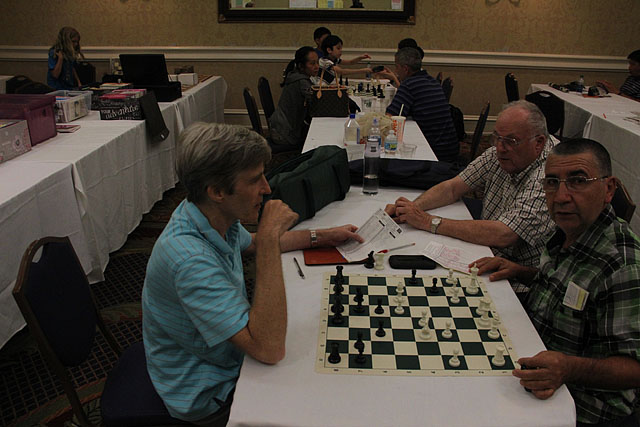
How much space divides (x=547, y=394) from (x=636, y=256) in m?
0.45

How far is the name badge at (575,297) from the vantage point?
56.6 inches

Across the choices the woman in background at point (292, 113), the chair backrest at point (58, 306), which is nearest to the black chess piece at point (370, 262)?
the chair backrest at point (58, 306)

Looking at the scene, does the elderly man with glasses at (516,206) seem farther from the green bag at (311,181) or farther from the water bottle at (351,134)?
the water bottle at (351,134)

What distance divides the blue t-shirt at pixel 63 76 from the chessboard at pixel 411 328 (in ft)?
17.1

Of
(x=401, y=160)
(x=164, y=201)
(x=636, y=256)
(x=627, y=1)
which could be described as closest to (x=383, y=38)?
(x=627, y=1)

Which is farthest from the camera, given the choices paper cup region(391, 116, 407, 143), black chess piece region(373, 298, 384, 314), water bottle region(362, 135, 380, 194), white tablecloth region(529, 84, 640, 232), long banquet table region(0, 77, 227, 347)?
white tablecloth region(529, 84, 640, 232)

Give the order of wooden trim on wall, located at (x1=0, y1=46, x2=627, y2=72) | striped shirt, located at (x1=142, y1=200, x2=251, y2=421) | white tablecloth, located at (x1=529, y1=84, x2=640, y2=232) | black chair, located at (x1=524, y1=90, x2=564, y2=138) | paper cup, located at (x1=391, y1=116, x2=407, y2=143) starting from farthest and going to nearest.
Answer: wooden trim on wall, located at (x1=0, y1=46, x2=627, y2=72) → black chair, located at (x1=524, y1=90, x2=564, y2=138) → white tablecloth, located at (x1=529, y1=84, x2=640, y2=232) → paper cup, located at (x1=391, y1=116, x2=407, y2=143) → striped shirt, located at (x1=142, y1=200, x2=251, y2=421)

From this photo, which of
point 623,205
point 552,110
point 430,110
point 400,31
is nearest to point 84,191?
point 430,110

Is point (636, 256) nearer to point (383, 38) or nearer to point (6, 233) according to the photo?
point (6, 233)

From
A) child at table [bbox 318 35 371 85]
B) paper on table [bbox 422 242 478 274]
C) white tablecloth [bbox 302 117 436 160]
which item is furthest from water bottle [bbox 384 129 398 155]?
child at table [bbox 318 35 371 85]

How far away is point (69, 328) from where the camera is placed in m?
1.57

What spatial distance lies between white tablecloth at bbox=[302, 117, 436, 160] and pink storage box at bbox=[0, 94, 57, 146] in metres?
1.62

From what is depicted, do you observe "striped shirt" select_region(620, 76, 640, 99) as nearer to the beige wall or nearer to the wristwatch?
the beige wall

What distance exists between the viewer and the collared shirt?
2068 mm
